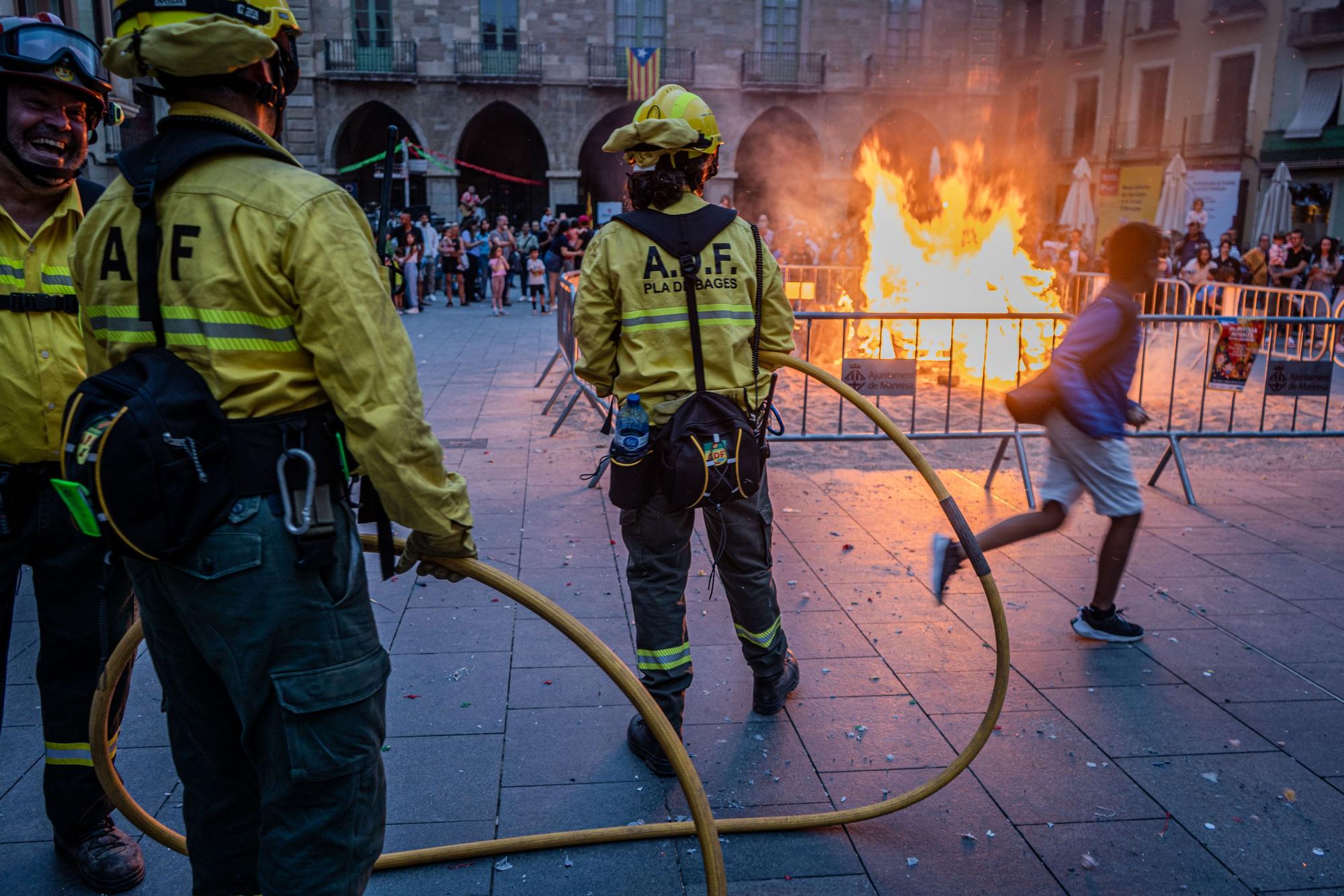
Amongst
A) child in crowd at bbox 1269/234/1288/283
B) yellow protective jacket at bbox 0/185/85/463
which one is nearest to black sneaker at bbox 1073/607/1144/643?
yellow protective jacket at bbox 0/185/85/463

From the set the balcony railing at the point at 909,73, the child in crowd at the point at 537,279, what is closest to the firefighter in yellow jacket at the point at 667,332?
the child in crowd at the point at 537,279

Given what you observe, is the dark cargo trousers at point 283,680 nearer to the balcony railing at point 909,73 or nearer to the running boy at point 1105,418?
the running boy at point 1105,418

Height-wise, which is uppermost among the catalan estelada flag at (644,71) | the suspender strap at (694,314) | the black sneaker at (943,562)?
the catalan estelada flag at (644,71)

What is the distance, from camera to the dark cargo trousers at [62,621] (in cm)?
289

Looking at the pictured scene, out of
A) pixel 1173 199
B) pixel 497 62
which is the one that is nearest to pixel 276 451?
pixel 1173 199

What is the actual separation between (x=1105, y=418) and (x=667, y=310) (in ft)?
7.37

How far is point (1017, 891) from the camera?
3000 millimetres

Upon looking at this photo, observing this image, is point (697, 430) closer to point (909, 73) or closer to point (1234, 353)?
point (1234, 353)

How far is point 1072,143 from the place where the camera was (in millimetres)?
39125

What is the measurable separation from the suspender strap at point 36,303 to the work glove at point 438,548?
1294mm

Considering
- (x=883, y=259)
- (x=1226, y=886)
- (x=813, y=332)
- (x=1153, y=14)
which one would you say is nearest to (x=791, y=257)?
(x=883, y=259)

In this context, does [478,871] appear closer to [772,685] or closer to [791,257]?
[772,685]

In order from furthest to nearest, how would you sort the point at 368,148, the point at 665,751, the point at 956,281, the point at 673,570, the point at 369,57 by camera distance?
the point at 368,148 < the point at 369,57 < the point at 956,281 < the point at 673,570 < the point at 665,751

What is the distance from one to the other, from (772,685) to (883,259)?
1175cm
